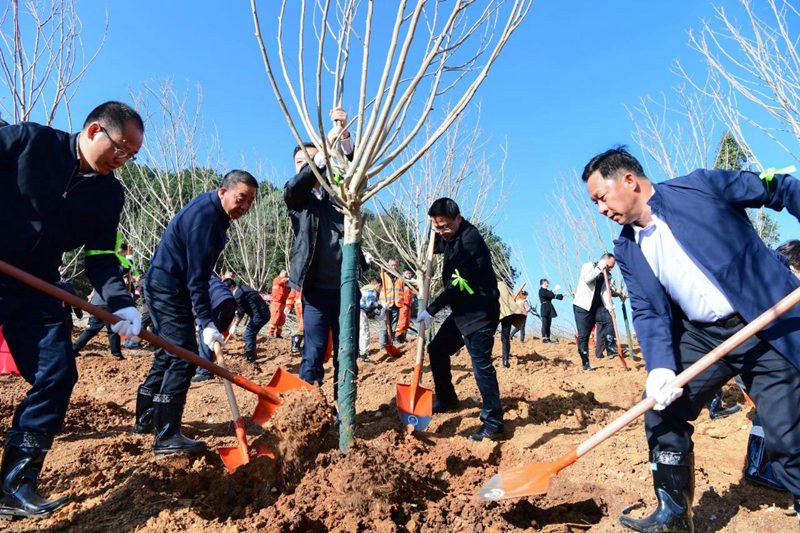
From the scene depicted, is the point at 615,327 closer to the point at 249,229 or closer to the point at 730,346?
the point at 730,346

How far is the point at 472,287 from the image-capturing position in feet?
13.1

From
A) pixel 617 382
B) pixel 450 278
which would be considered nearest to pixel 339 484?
pixel 450 278

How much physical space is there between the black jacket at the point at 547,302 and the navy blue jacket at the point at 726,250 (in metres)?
9.56

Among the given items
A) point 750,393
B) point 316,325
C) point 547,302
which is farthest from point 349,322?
point 547,302

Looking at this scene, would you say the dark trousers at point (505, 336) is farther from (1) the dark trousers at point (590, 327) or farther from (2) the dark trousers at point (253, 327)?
(2) the dark trousers at point (253, 327)

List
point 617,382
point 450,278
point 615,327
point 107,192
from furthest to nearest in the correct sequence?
1. point 615,327
2. point 617,382
3. point 450,278
4. point 107,192

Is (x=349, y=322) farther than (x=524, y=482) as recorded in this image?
Yes

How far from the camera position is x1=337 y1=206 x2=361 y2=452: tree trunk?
272 cm

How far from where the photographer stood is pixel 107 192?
2650mm

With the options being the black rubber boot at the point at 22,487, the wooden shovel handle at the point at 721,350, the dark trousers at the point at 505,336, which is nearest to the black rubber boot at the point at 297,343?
the dark trousers at the point at 505,336

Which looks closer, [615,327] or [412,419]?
[412,419]

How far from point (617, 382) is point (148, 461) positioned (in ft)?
16.9

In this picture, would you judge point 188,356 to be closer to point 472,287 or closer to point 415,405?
point 415,405

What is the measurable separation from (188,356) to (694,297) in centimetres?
247
